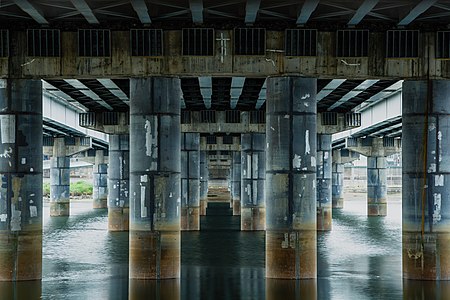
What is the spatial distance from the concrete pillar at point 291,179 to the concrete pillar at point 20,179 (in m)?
7.77

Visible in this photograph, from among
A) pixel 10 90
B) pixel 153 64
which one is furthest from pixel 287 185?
pixel 10 90

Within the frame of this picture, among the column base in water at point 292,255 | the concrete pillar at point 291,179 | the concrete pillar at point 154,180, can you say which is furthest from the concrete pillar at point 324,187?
the concrete pillar at point 154,180

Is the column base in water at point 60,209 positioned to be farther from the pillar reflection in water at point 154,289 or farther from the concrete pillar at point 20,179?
the pillar reflection in water at point 154,289

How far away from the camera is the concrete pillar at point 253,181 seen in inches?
1922

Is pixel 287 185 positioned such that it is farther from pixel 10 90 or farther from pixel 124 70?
pixel 10 90

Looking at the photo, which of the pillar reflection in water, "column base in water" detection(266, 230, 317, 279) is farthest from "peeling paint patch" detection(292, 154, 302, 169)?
the pillar reflection in water

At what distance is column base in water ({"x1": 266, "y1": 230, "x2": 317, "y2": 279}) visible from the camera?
2347cm

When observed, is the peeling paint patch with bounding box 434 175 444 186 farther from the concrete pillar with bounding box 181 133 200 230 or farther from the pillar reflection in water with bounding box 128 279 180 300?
the concrete pillar with bounding box 181 133 200 230

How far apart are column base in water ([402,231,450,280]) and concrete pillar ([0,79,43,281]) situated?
12.5 meters

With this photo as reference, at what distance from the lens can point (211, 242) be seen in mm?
40219

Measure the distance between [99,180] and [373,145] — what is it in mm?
35353

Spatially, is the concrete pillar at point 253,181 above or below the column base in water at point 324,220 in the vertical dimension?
above

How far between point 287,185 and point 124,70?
6.58 m

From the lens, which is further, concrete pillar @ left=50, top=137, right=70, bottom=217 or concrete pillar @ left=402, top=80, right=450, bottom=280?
concrete pillar @ left=50, top=137, right=70, bottom=217
